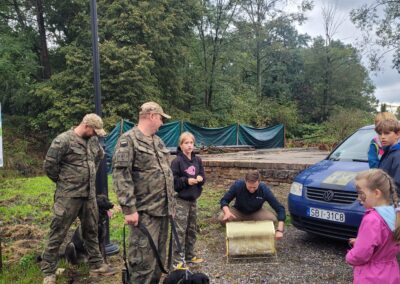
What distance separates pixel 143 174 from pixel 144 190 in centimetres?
14

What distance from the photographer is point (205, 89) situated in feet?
95.5

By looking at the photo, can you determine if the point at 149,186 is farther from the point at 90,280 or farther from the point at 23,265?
the point at 23,265

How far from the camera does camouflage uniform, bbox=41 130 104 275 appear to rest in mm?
4258

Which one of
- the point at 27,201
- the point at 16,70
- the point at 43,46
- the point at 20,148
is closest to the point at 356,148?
the point at 27,201

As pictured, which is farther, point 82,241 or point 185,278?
point 82,241

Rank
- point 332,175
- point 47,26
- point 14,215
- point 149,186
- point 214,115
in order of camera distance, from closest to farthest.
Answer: point 149,186
point 332,175
point 14,215
point 47,26
point 214,115

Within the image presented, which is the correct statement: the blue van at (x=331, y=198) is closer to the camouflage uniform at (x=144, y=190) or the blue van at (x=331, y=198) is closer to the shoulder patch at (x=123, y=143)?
the camouflage uniform at (x=144, y=190)

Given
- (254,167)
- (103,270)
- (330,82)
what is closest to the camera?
(103,270)

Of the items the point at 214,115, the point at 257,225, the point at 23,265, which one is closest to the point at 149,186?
the point at 257,225

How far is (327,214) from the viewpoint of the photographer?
4961mm

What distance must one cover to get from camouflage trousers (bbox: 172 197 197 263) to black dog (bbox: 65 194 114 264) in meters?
0.83

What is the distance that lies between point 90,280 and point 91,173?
121 centimetres

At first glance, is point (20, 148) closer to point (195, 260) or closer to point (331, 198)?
point (195, 260)

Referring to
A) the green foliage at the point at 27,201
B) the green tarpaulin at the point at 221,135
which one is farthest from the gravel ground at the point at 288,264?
the green tarpaulin at the point at 221,135
